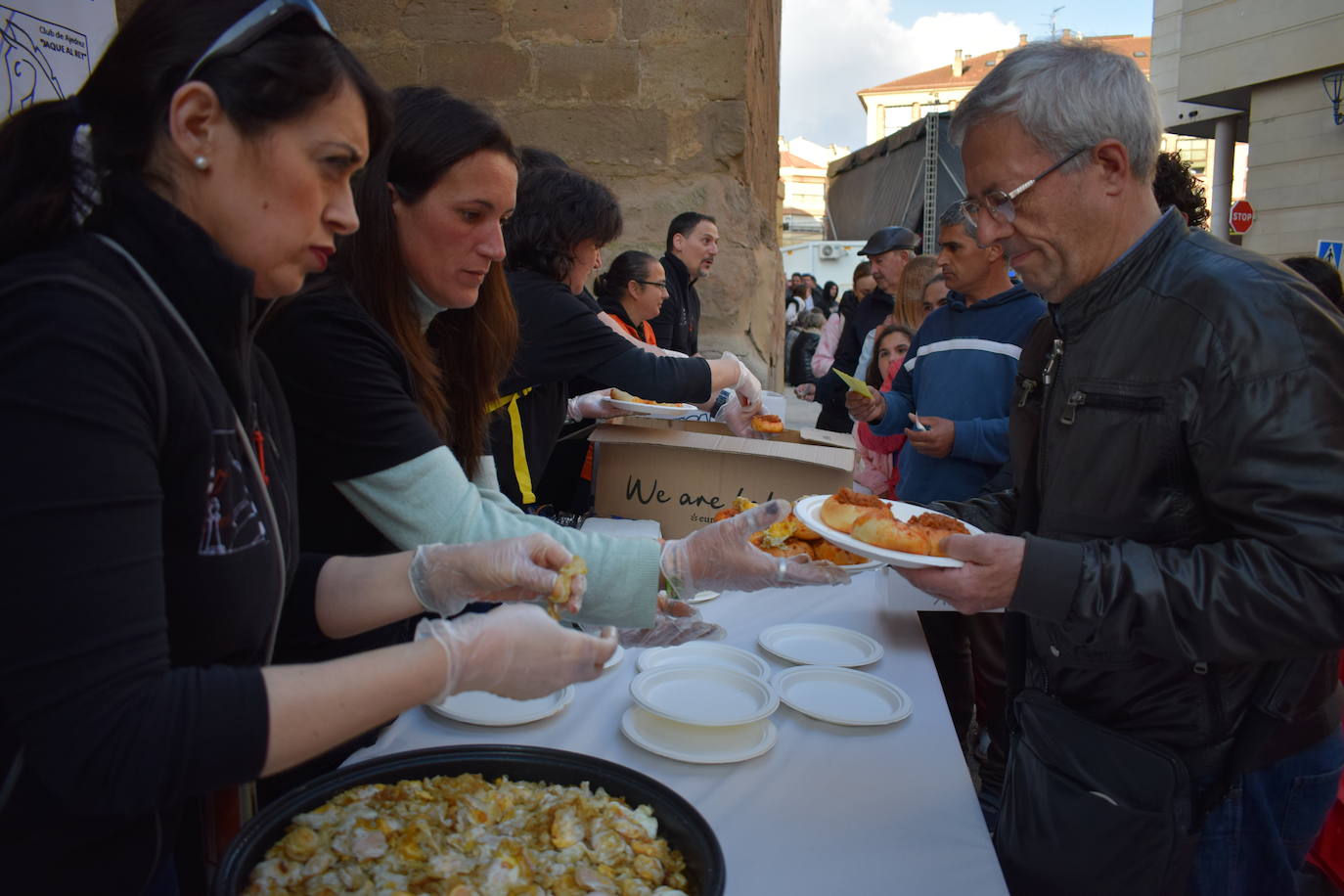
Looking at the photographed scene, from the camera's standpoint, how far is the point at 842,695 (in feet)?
6.02

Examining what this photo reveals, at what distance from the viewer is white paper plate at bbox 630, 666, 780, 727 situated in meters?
1.63

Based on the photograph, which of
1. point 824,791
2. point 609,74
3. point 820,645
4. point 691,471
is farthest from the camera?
point 609,74

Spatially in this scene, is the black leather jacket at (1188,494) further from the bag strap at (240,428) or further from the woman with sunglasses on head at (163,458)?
the bag strap at (240,428)

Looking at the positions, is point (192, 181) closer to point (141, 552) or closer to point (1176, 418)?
point (141, 552)

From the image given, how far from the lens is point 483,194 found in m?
1.85

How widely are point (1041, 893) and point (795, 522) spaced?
3.57ft

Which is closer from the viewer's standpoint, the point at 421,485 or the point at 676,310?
the point at 421,485

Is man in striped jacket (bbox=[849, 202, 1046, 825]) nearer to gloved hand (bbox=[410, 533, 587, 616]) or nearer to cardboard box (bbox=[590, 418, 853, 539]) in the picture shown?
cardboard box (bbox=[590, 418, 853, 539])

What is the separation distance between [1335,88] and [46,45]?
19607mm

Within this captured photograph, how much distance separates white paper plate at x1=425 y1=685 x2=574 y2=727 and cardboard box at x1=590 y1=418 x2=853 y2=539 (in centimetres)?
140

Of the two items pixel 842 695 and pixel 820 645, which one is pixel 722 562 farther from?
pixel 820 645

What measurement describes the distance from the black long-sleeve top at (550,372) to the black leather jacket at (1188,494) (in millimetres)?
1571

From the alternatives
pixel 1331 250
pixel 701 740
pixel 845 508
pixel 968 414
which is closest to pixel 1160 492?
pixel 845 508

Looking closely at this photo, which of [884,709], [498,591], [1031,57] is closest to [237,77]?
[498,591]
